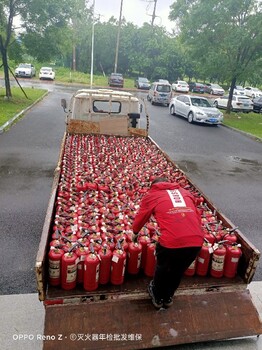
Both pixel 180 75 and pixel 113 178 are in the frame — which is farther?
pixel 180 75

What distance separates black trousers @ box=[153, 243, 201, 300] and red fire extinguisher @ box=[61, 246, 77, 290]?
3.33ft

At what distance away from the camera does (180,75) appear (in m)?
54.5

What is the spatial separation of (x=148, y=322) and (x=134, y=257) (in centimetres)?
79

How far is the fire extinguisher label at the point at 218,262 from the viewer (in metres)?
3.98

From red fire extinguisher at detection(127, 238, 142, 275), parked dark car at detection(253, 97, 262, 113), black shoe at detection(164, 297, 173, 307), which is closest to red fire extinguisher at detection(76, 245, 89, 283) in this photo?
red fire extinguisher at detection(127, 238, 142, 275)

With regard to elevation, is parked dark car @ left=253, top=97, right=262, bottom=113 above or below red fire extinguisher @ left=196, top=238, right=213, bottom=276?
below

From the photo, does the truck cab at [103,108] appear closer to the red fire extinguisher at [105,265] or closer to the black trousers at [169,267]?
the red fire extinguisher at [105,265]

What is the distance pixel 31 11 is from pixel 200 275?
20.0 meters

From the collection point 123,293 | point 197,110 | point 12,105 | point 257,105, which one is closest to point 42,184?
point 123,293

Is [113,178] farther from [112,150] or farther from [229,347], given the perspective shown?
[229,347]

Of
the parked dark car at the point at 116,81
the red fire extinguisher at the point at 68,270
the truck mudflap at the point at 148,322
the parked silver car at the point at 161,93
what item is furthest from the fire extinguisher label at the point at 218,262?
the parked dark car at the point at 116,81

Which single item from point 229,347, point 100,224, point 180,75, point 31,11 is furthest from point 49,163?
point 180,75

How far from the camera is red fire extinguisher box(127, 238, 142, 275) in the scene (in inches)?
153

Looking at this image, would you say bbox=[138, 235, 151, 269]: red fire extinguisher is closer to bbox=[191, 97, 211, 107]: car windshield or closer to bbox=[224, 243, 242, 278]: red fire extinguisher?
bbox=[224, 243, 242, 278]: red fire extinguisher
